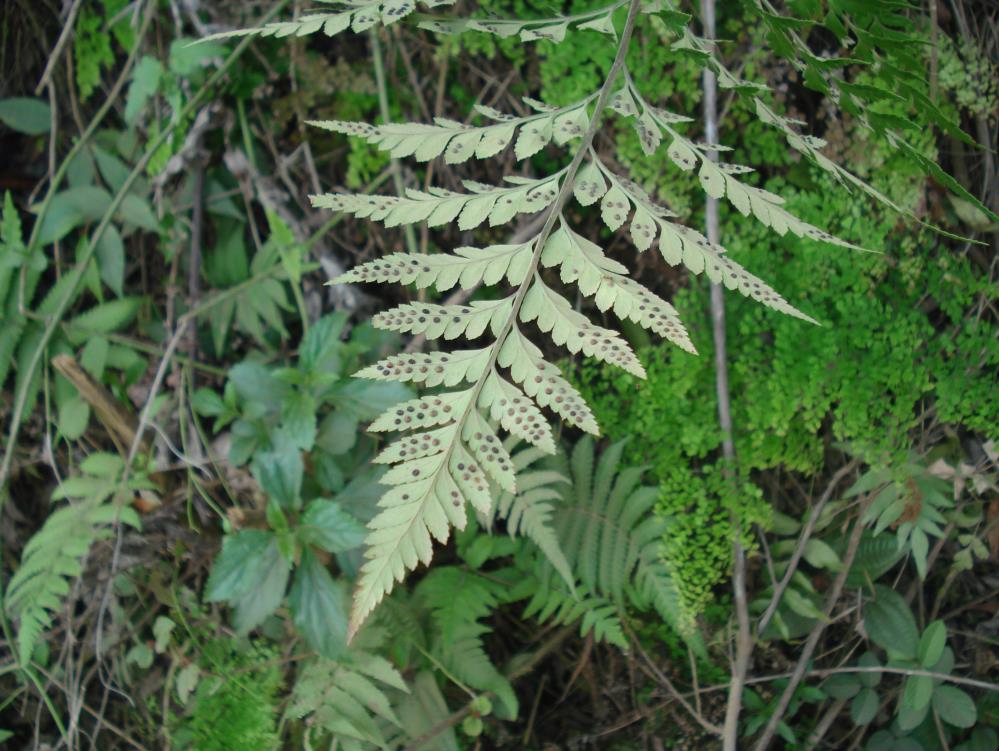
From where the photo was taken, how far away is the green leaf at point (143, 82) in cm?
260

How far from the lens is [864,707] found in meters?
2.01

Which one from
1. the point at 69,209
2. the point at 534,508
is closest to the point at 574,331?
the point at 534,508

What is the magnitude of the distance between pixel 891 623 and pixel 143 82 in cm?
268

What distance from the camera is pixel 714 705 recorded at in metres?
2.11

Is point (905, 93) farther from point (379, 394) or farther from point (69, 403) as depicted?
point (69, 403)

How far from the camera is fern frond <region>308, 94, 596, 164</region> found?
1521 millimetres

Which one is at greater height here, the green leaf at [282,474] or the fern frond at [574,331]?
the fern frond at [574,331]

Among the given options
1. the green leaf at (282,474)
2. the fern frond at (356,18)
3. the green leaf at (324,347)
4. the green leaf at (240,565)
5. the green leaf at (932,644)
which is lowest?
the green leaf at (932,644)

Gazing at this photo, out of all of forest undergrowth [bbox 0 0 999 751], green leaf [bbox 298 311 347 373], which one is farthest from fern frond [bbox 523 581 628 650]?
green leaf [bbox 298 311 347 373]

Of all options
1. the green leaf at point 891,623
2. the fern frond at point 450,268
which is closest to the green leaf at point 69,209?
the fern frond at point 450,268

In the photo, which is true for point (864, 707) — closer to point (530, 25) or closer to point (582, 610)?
point (582, 610)

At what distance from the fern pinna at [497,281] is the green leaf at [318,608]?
2.41 ft

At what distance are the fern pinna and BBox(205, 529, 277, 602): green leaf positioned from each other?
832 millimetres

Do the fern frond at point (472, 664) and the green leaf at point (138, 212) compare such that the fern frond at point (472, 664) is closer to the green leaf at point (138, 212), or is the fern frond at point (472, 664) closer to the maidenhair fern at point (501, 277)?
the maidenhair fern at point (501, 277)
